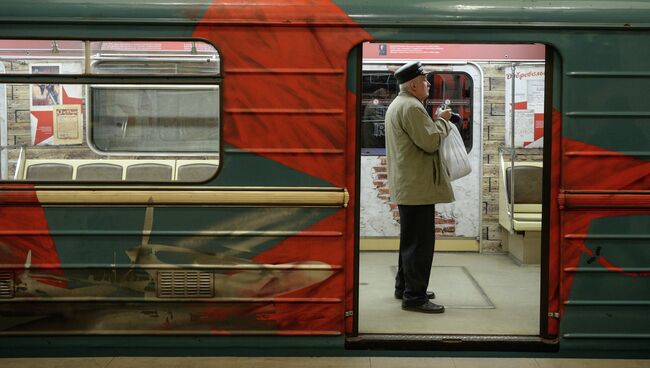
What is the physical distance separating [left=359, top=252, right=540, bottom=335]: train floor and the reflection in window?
5.21 ft

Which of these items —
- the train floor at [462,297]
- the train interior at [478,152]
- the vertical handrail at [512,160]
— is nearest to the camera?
the train floor at [462,297]

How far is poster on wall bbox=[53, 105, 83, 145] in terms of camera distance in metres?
4.32

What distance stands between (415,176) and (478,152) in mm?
2720

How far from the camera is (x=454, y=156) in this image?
5348mm

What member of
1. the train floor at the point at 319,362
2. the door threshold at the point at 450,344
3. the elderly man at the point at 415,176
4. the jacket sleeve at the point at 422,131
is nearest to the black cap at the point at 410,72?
the elderly man at the point at 415,176

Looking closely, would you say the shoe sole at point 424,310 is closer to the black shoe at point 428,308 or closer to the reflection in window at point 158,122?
the black shoe at point 428,308

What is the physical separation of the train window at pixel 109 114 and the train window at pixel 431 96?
3401 mm

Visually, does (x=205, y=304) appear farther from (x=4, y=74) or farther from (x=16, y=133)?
(x=4, y=74)

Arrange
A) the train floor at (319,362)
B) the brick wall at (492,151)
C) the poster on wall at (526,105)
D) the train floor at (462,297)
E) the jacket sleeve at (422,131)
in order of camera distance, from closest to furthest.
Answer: the train floor at (319,362) < the train floor at (462,297) < the jacket sleeve at (422,131) < the poster on wall at (526,105) < the brick wall at (492,151)

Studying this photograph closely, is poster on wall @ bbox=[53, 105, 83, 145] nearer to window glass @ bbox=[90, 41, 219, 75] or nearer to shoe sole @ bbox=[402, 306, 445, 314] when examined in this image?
→ window glass @ bbox=[90, 41, 219, 75]

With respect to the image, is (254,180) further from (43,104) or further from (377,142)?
(377,142)

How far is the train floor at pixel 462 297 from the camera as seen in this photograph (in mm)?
4812

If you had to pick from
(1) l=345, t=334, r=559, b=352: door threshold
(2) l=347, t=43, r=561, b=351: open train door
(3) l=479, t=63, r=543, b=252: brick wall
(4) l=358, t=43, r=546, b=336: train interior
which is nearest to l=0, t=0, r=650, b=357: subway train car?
(1) l=345, t=334, r=559, b=352: door threshold

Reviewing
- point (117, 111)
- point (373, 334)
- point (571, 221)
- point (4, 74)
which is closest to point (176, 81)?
point (117, 111)
